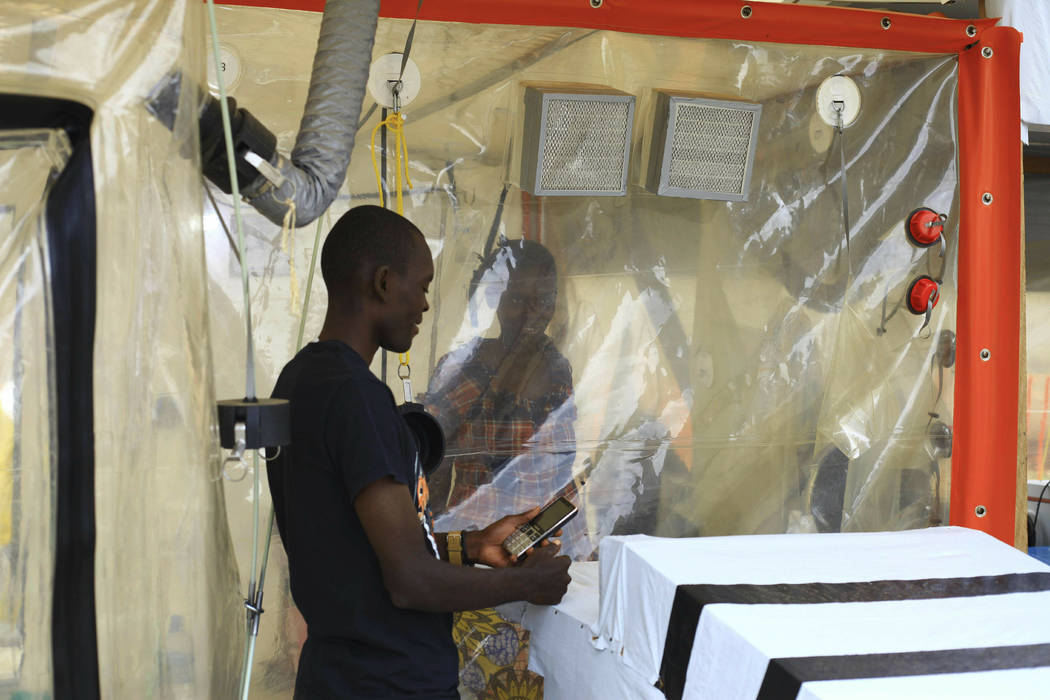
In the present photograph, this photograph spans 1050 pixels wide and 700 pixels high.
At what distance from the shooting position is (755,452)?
101 inches

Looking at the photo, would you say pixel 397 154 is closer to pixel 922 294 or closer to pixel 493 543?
pixel 493 543

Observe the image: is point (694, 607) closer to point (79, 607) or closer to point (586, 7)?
point (79, 607)

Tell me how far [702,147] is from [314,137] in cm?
121

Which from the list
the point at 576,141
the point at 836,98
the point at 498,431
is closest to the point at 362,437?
the point at 498,431

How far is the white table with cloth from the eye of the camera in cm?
114

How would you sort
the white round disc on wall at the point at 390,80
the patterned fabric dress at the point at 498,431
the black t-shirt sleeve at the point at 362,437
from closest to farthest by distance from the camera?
the black t-shirt sleeve at the point at 362,437
the white round disc on wall at the point at 390,80
the patterned fabric dress at the point at 498,431

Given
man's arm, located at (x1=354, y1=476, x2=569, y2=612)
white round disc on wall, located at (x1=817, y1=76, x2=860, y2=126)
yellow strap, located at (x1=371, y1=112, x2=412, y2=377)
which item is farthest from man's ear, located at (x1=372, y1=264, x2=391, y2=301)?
white round disc on wall, located at (x1=817, y1=76, x2=860, y2=126)

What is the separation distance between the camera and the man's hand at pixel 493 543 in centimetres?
174

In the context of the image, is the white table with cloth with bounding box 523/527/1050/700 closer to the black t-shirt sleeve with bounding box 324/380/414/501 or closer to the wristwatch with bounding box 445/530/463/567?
the wristwatch with bounding box 445/530/463/567

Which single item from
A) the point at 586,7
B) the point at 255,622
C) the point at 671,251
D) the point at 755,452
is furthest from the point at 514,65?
the point at 255,622

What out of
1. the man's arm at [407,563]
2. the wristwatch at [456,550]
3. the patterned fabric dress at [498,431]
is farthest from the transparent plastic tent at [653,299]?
the man's arm at [407,563]

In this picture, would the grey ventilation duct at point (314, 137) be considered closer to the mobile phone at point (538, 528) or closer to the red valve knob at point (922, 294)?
the mobile phone at point (538, 528)

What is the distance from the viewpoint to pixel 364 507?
Result: 1.28m

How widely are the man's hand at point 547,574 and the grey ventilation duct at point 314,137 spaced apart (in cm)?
69
